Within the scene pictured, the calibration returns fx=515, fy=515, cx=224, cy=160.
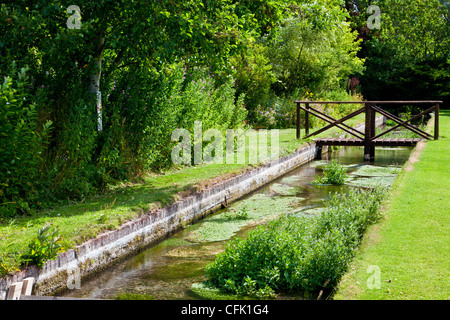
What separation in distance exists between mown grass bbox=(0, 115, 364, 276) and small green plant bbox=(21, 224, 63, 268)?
122mm

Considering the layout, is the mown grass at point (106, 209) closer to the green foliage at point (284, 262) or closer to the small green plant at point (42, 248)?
the small green plant at point (42, 248)

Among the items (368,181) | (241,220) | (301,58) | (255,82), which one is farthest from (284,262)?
(301,58)

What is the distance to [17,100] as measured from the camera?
6.89 m

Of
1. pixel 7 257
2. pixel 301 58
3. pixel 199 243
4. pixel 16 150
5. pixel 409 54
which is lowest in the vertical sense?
pixel 199 243

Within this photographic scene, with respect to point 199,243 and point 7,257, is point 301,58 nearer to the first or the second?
point 199,243

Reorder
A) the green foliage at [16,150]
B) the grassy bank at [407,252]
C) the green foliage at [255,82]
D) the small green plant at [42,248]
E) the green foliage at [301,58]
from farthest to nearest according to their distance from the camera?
1. the green foliage at [301,58]
2. the green foliage at [255,82]
3. the green foliage at [16,150]
4. the small green plant at [42,248]
5. the grassy bank at [407,252]

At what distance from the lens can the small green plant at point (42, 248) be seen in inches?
214

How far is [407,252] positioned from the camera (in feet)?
17.9

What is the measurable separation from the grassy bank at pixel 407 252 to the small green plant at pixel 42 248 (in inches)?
121

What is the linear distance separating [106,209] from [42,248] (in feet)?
5.03

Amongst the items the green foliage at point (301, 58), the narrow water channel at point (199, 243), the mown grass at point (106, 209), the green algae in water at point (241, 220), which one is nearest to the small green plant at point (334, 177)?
the narrow water channel at point (199, 243)

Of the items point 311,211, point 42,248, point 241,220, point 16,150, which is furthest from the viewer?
point 311,211

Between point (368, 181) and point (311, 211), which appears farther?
point (368, 181)

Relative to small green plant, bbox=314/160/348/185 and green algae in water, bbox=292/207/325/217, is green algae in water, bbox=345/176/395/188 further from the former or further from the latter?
green algae in water, bbox=292/207/325/217
